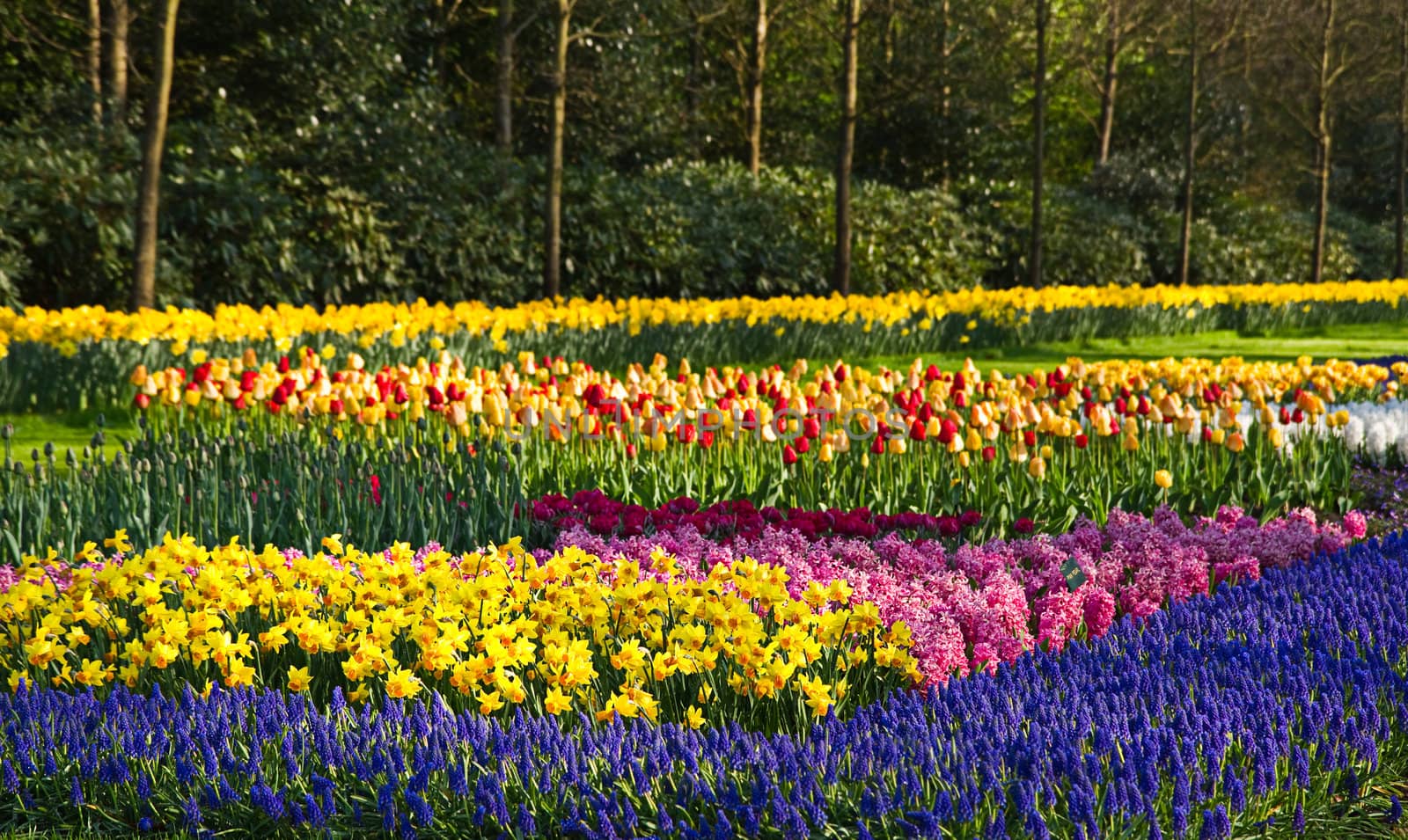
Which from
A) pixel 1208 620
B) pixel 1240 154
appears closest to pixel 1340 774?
pixel 1208 620

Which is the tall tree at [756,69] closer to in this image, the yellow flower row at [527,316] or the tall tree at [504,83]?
the tall tree at [504,83]

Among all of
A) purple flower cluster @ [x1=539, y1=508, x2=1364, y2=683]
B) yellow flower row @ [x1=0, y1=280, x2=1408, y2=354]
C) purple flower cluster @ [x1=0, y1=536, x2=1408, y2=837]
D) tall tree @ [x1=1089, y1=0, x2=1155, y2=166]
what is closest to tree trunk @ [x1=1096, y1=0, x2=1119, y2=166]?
tall tree @ [x1=1089, y1=0, x2=1155, y2=166]

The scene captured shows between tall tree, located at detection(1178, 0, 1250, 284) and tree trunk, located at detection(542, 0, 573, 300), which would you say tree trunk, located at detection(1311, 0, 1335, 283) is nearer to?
tall tree, located at detection(1178, 0, 1250, 284)

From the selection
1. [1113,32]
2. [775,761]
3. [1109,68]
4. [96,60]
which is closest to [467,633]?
[775,761]

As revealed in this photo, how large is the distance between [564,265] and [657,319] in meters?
4.89

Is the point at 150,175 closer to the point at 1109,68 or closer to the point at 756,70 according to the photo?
the point at 756,70

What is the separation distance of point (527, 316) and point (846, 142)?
19.3ft

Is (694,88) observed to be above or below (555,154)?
above

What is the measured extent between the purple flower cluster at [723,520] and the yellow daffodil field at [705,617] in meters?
0.02

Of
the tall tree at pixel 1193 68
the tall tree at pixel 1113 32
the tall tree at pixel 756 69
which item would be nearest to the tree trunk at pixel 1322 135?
the tall tree at pixel 1193 68

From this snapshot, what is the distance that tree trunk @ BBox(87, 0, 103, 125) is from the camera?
14.0m

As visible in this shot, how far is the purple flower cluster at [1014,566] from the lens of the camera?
3.72 metres

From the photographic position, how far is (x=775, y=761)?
2.58 meters

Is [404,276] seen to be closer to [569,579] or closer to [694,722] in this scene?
[569,579]
